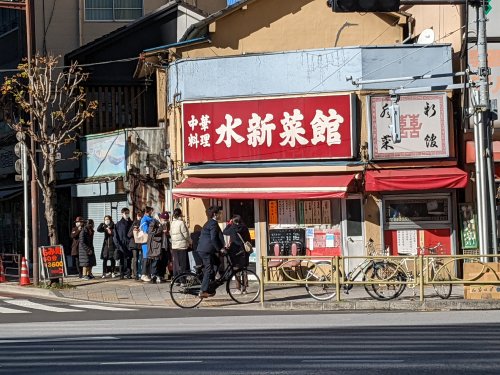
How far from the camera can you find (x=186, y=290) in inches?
832

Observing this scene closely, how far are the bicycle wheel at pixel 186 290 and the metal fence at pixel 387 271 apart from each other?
1.43 m

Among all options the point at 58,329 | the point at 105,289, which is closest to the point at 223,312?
the point at 58,329

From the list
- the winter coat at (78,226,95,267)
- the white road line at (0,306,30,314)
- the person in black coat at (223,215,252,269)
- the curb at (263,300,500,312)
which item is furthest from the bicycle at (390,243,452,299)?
the winter coat at (78,226,95,267)

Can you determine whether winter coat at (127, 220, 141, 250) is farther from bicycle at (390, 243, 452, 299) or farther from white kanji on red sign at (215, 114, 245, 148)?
bicycle at (390, 243, 452, 299)

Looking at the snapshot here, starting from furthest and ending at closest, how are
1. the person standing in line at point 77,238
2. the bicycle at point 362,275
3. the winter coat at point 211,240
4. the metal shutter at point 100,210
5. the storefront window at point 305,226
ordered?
the metal shutter at point 100,210
the person standing in line at point 77,238
the storefront window at point 305,226
the winter coat at point 211,240
the bicycle at point 362,275

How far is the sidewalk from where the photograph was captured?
20.4 meters

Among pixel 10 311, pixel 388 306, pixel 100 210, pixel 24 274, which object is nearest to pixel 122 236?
pixel 24 274

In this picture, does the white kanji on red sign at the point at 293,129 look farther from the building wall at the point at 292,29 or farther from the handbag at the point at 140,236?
the handbag at the point at 140,236

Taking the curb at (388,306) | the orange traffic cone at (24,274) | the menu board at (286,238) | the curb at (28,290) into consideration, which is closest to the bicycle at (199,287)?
the curb at (388,306)

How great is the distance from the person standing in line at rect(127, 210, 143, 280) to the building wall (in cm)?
519

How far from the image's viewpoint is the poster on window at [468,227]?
25.4 meters

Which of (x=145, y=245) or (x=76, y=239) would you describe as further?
(x=76, y=239)

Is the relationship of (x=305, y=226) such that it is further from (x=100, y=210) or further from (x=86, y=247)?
(x=100, y=210)

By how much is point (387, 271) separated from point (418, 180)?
4658 millimetres
